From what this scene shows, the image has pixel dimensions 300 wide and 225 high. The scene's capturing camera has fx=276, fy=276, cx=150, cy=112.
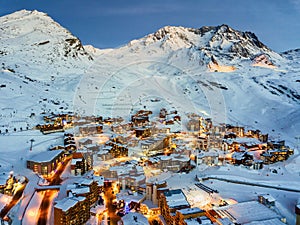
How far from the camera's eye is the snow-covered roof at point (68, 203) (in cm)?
573

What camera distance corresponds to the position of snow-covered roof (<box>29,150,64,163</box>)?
27.5 feet

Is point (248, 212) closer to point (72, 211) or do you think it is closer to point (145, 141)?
point (72, 211)

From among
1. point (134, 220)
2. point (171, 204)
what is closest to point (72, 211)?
point (134, 220)

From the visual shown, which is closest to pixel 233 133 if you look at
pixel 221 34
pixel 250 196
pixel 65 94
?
pixel 250 196

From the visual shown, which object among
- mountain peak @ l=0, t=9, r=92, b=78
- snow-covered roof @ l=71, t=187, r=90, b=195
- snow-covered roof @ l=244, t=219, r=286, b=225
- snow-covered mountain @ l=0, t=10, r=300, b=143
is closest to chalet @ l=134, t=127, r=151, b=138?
snow-covered mountain @ l=0, t=10, r=300, b=143

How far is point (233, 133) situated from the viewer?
42.4ft

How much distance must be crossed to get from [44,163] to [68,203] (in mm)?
2707

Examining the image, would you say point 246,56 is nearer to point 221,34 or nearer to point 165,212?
point 221,34

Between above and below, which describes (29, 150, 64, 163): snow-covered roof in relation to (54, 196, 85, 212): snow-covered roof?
above

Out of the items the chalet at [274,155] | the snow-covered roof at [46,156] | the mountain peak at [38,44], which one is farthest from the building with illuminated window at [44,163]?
the mountain peak at [38,44]

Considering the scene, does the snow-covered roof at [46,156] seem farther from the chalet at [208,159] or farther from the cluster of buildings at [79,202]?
the chalet at [208,159]

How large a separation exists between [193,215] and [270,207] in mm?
2018

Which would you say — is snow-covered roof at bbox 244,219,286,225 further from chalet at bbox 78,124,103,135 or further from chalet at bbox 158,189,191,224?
chalet at bbox 78,124,103,135

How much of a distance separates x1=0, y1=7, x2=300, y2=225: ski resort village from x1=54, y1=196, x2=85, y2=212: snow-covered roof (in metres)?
0.02
